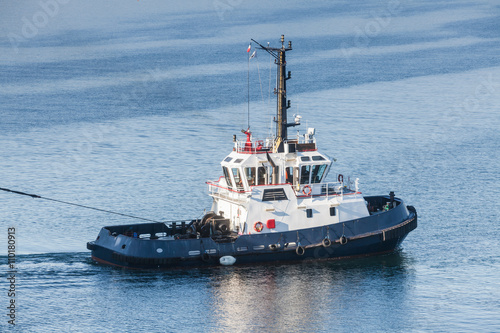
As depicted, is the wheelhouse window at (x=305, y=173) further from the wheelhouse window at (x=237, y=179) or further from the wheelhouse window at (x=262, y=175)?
the wheelhouse window at (x=237, y=179)

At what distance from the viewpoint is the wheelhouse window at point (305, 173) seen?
34.9 metres

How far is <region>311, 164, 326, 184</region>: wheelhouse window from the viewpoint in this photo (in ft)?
115

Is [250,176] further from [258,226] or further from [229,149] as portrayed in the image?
[229,149]

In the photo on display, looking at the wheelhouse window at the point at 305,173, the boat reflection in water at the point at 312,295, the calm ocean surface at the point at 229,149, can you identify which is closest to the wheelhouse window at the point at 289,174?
the wheelhouse window at the point at 305,173

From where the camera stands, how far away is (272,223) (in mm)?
33906

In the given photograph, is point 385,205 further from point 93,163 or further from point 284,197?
point 93,163

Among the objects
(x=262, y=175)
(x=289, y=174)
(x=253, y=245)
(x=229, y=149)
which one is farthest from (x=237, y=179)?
(x=229, y=149)

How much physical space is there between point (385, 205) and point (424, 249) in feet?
8.37

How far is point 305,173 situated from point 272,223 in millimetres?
2659

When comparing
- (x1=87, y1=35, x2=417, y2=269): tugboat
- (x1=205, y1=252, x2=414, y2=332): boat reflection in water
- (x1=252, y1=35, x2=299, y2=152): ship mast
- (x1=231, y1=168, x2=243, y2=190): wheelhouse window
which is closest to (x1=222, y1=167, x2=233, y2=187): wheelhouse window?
(x1=87, y1=35, x2=417, y2=269): tugboat

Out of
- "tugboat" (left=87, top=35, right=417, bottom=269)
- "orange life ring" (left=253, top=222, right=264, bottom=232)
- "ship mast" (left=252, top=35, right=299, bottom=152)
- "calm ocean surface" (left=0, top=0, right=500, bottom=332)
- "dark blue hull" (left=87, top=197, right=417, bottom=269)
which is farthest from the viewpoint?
"ship mast" (left=252, top=35, right=299, bottom=152)

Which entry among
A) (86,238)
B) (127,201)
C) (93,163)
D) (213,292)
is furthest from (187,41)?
→ (213,292)

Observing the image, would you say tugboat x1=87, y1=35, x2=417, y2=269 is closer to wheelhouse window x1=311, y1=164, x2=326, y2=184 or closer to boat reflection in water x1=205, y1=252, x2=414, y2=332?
wheelhouse window x1=311, y1=164, x2=326, y2=184

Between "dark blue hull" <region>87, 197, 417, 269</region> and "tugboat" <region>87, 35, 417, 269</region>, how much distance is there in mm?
38
